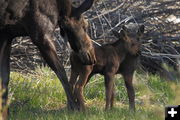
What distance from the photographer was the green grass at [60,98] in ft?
20.5

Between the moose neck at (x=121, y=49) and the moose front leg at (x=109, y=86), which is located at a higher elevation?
the moose neck at (x=121, y=49)

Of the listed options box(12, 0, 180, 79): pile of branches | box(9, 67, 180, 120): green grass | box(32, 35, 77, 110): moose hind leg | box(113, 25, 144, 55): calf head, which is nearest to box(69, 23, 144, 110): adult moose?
box(113, 25, 144, 55): calf head

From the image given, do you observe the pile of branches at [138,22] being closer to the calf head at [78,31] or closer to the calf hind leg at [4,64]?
the calf head at [78,31]

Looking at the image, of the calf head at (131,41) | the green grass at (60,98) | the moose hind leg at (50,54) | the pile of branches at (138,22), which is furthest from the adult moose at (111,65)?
the pile of branches at (138,22)

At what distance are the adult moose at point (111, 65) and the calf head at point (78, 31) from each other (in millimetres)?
256

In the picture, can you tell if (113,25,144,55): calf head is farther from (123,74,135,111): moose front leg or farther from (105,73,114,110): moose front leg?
(105,73,114,110): moose front leg

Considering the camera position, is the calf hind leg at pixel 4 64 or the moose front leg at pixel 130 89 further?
the moose front leg at pixel 130 89

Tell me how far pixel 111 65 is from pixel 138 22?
2.38 meters

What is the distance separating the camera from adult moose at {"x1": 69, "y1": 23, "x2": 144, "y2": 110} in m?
6.96

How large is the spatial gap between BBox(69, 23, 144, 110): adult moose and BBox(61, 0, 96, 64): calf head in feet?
0.84

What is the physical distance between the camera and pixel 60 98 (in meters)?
7.95

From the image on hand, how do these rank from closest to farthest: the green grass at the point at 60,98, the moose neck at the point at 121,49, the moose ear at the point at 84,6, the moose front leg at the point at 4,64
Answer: the moose front leg at the point at 4,64, the green grass at the point at 60,98, the moose ear at the point at 84,6, the moose neck at the point at 121,49

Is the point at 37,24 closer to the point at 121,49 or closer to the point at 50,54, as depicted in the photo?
the point at 50,54

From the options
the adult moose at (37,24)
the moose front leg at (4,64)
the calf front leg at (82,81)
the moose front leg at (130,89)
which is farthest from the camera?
the moose front leg at (130,89)
